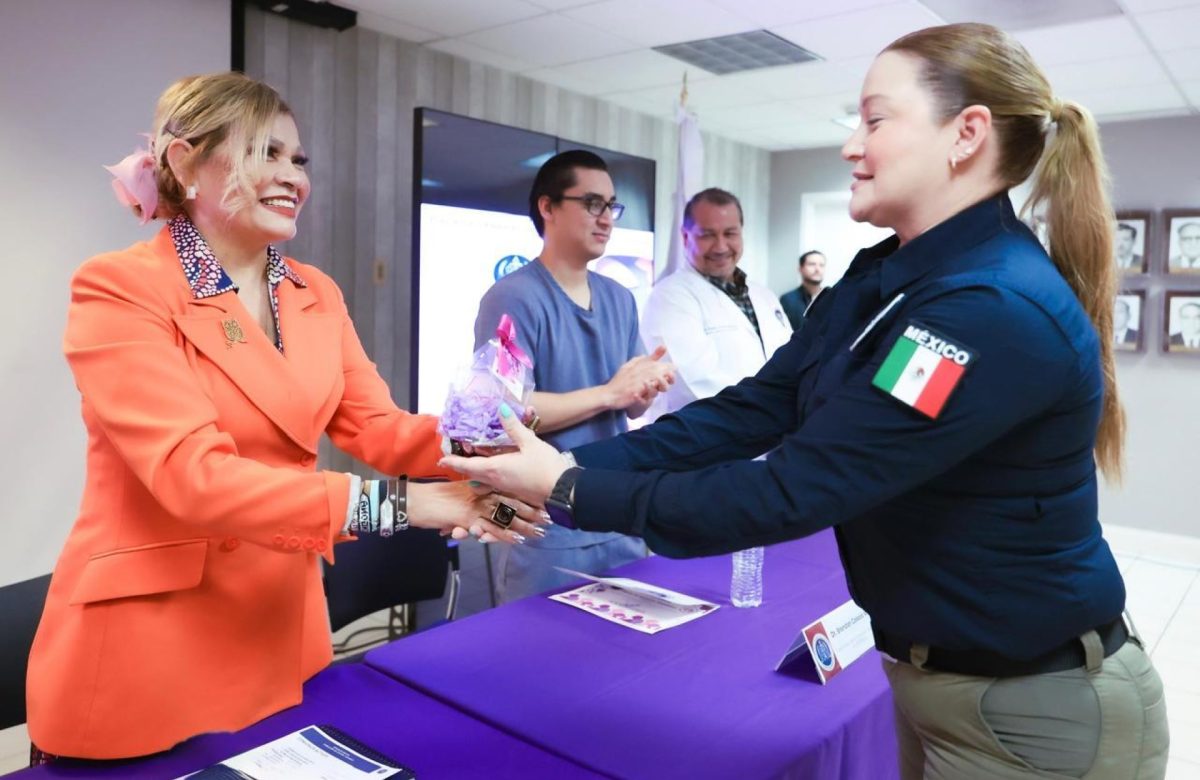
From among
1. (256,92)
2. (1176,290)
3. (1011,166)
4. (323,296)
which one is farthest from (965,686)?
(1176,290)

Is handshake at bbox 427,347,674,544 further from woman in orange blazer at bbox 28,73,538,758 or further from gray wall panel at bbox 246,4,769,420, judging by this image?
gray wall panel at bbox 246,4,769,420

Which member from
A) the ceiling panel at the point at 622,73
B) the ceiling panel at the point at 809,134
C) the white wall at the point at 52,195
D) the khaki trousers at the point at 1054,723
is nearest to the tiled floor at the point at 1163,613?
the white wall at the point at 52,195

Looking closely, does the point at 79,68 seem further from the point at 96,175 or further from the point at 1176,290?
the point at 1176,290

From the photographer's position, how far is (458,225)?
14.0ft

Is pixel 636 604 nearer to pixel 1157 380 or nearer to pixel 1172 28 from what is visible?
pixel 1172 28

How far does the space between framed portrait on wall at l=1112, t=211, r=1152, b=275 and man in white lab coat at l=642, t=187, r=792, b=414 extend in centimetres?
397

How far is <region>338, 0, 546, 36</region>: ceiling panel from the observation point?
3969mm

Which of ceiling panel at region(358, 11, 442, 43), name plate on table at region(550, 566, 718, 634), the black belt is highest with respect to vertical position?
ceiling panel at region(358, 11, 442, 43)

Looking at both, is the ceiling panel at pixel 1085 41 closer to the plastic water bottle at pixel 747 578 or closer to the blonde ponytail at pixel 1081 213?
the plastic water bottle at pixel 747 578

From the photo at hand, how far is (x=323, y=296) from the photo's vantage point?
170 cm

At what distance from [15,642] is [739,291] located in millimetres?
2612

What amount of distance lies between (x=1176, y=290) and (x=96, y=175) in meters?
6.38

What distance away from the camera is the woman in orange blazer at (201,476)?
1.31 meters

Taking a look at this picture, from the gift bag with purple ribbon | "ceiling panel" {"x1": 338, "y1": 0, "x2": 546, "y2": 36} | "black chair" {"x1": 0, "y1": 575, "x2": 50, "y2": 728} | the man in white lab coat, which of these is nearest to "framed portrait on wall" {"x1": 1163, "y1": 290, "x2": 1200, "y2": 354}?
the man in white lab coat
